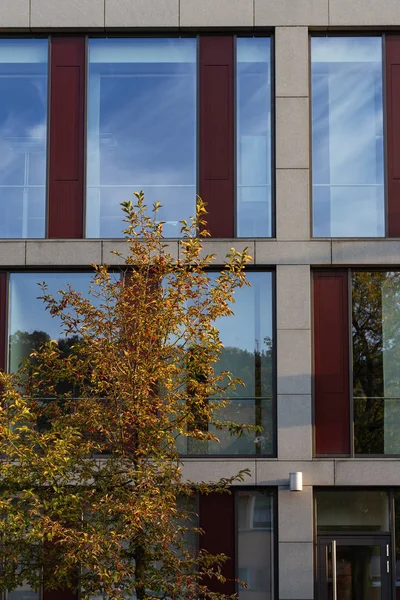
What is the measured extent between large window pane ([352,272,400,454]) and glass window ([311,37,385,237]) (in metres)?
1.10

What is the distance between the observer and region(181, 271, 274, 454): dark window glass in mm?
19562

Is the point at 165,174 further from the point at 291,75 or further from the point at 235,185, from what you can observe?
the point at 291,75

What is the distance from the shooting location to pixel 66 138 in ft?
67.1

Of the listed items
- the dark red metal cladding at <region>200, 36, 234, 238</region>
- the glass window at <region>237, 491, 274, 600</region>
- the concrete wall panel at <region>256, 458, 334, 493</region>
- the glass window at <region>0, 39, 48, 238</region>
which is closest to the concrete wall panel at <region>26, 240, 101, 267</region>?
the glass window at <region>0, 39, 48, 238</region>

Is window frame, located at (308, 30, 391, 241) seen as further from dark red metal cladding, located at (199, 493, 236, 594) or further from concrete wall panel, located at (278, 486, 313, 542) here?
dark red metal cladding, located at (199, 493, 236, 594)

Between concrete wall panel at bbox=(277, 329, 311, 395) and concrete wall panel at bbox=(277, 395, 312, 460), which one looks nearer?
concrete wall panel at bbox=(277, 395, 312, 460)

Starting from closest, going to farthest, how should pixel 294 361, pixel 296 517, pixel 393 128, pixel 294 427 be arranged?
pixel 296 517 → pixel 294 427 → pixel 294 361 → pixel 393 128

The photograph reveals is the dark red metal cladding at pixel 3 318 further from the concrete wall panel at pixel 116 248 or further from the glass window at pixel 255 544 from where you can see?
the glass window at pixel 255 544

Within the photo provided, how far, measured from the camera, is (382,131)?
2044 centimetres

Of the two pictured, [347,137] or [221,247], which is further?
[347,137]

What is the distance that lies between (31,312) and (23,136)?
3.51 m
